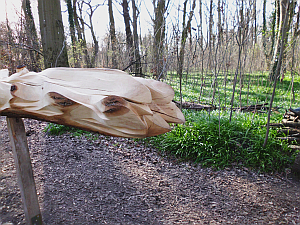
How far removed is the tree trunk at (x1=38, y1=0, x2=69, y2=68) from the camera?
4.03 metres

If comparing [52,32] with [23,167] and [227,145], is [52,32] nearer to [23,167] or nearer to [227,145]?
[23,167]

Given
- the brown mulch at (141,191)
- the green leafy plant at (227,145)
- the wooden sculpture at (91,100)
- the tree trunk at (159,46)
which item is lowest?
the brown mulch at (141,191)

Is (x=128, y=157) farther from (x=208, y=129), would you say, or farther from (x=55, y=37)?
(x=55, y=37)

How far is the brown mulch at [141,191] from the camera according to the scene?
6.97 feet

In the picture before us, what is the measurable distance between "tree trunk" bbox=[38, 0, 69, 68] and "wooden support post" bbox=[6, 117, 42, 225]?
2756 mm

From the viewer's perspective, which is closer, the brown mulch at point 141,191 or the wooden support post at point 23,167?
the wooden support post at point 23,167

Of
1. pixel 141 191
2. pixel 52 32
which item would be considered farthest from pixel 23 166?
pixel 52 32

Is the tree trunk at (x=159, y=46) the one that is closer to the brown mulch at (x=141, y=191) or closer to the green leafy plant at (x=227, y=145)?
the green leafy plant at (x=227, y=145)

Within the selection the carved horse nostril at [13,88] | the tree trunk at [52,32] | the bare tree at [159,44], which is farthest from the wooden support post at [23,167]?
the bare tree at [159,44]

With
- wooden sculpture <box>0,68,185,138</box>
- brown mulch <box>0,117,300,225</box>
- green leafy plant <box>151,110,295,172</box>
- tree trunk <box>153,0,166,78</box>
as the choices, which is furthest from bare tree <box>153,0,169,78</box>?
wooden sculpture <box>0,68,185,138</box>

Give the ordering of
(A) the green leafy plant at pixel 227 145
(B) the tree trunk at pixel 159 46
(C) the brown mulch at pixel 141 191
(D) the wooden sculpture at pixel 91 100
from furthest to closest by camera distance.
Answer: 1. (B) the tree trunk at pixel 159 46
2. (A) the green leafy plant at pixel 227 145
3. (C) the brown mulch at pixel 141 191
4. (D) the wooden sculpture at pixel 91 100

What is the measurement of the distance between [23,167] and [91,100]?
102 cm

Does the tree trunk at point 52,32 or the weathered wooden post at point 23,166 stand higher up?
the tree trunk at point 52,32

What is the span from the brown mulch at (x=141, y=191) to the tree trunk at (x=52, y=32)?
1.91 metres
